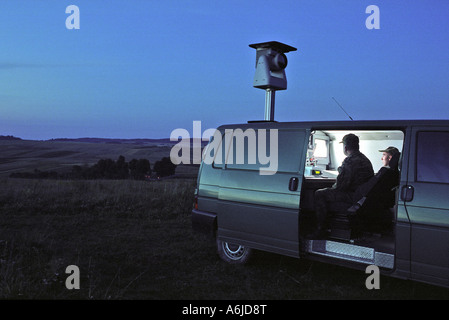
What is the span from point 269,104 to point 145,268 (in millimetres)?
3708

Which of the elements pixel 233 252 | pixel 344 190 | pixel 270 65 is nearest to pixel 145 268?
pixel 233 252

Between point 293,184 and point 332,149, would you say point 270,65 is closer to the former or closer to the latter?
point 332,149

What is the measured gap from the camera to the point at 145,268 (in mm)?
6855

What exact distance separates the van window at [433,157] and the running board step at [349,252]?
3.32 feet

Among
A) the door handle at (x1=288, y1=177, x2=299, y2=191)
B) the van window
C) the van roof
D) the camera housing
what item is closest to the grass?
the door handle at (x1=288, y1=177, x2=299, y2=191)

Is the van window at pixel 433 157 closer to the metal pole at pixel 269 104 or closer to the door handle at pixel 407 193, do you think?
the door handle at pixel 407 193

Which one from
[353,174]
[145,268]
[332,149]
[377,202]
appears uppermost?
[332,149]

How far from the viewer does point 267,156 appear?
6449 mm

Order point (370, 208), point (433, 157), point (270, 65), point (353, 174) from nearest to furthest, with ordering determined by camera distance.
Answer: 1. point (433, 157)
2. point (370, 208)
3. point (353, 174)
4. point (270, 65)

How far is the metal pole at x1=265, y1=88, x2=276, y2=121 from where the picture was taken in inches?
335

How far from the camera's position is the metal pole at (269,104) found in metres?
8.50

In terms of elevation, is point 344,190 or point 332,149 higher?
point 332,149
